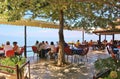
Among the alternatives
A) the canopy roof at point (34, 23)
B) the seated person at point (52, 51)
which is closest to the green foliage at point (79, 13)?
the canopy roof at point (34, 23)

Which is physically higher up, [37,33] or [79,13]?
[79,13]

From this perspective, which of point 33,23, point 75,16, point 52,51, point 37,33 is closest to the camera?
point 75,16

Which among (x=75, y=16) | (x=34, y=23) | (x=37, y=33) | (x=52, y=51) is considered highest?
(x=75, y=16)

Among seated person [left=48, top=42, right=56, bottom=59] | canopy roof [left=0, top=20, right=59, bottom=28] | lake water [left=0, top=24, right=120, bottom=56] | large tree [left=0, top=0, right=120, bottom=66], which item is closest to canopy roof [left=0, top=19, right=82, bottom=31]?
canopy roof [left=0, top=20, right=59, bottom=28]

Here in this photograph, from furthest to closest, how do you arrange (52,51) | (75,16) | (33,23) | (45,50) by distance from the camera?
(45,50), (52,51), (33,23), (75,16)

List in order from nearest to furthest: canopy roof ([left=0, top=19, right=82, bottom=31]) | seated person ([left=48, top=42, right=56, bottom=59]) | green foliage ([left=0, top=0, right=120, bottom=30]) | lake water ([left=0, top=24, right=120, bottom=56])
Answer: green foliage ([left=0, top=0, right=120, bottom=30])
canopy roof ([left=0, top=19, right=82, bottom=31])
seated person ([left=48, top=42, right=56, bottom=59])
lake water ([left=0, top=24, right=120, bottom=56])

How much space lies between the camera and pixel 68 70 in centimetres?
1130

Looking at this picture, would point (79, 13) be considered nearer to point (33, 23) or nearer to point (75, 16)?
point (75, 16)

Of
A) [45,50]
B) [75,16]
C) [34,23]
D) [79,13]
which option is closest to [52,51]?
[45,50]

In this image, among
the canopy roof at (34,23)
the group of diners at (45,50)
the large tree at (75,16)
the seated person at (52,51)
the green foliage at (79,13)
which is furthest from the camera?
the group of diners at (45,50)

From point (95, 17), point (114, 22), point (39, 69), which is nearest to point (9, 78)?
point (39, 69)

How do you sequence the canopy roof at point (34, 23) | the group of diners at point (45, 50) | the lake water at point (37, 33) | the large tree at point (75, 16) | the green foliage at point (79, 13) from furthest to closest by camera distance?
the lake water at point (37, 33) → the group of diners at point (45, 50) → the canopy roof at point (34, 23) → the large tree at point (75, 16) → the green foliage at point (79, 13)

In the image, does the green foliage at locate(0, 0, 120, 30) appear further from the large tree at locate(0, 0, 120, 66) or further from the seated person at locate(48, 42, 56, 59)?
the seated person at locate(48, 42, 56, 59)

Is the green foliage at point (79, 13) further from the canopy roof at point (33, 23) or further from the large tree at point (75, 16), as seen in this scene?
the canopy roof at point (33, 23)
